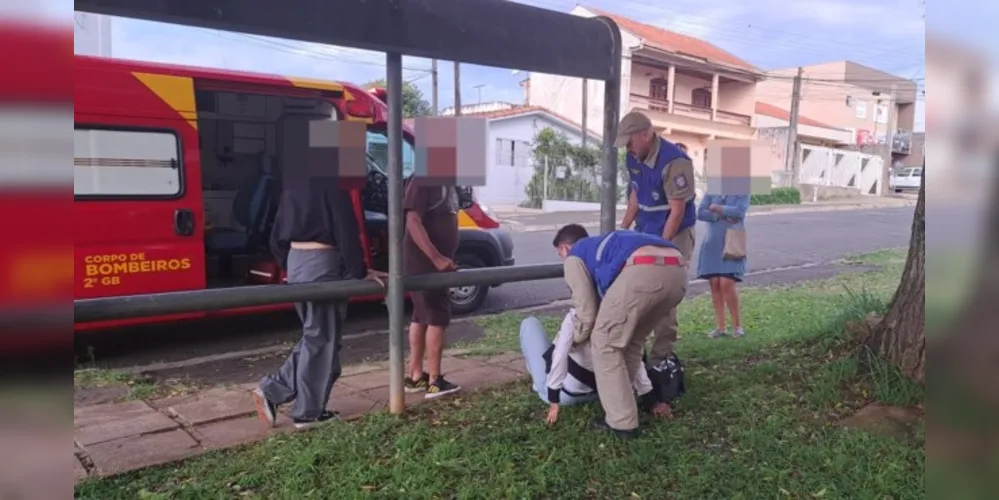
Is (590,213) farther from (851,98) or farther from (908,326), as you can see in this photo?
(851,98)

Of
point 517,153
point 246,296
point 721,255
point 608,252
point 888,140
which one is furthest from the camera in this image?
point 888,140

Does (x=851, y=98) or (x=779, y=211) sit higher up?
(x=851, y=98)

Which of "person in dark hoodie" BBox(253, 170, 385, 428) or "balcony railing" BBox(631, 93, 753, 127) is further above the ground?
"balcony railing" BBox(631, 93, 753, 127)

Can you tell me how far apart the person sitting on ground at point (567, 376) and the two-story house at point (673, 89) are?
24478mm

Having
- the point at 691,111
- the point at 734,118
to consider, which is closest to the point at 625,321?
the point at 691,111

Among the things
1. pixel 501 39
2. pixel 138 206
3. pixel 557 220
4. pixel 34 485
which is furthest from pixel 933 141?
pixel 557 220

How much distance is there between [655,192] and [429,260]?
61.3 inches

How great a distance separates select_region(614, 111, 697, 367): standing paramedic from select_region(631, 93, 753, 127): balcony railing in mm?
26689

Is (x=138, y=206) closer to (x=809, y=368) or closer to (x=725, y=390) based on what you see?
(x=725, y=390)

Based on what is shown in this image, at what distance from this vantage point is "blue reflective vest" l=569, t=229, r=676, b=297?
3.48 metres

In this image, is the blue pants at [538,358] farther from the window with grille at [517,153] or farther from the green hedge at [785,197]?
the green hedge at [785,197]

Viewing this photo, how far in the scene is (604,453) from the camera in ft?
11.2

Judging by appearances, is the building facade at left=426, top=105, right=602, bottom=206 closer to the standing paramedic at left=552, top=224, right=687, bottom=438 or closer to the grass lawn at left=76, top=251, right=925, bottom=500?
the grass lawn at left=76, top=251, right=925, bottom=500

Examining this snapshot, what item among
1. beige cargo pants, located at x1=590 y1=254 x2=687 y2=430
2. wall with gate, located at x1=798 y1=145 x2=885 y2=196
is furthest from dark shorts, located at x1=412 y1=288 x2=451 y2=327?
wall with gate, located at x1=798 y1=145 x2=885 y2=196
